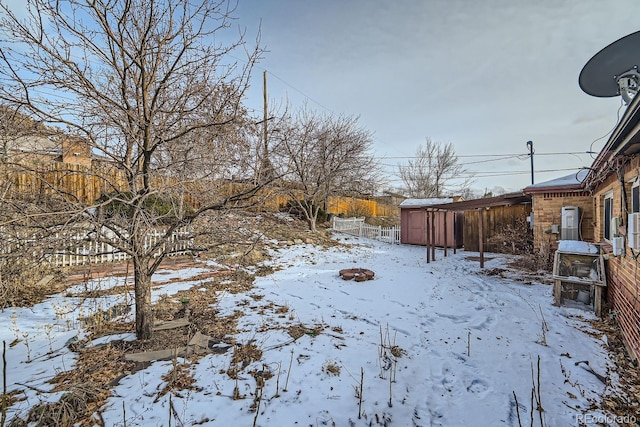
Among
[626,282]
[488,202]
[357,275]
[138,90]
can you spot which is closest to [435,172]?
[488,202]

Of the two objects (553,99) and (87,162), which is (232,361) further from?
(553,99)

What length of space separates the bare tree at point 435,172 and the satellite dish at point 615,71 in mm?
23433

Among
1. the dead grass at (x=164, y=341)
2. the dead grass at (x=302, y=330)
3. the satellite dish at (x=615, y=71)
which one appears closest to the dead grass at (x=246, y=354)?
the dead grass at (x=164, y=341)

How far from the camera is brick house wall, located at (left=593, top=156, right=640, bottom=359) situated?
3.06 metres

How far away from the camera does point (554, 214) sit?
861 centimetres

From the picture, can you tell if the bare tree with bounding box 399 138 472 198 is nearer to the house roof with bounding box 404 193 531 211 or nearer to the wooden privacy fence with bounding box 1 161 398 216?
the house roof with bounding box 404 193 531 211

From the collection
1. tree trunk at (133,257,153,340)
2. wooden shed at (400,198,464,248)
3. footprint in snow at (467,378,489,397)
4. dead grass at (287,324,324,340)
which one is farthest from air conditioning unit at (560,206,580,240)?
tree trunk at (133,257,153,340)

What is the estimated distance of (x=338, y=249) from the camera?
1172cm

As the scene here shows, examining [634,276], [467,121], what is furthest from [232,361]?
[467,121]

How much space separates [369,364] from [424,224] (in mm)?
11955

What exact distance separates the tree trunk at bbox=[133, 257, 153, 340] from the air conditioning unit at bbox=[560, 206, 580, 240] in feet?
34.9

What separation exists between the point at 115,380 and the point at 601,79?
23.8 ft

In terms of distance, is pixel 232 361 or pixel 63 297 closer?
pixel 232 361

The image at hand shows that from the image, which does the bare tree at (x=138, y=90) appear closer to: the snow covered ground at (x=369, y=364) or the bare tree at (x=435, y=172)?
the snow covered ground at (x=369, y=364)
